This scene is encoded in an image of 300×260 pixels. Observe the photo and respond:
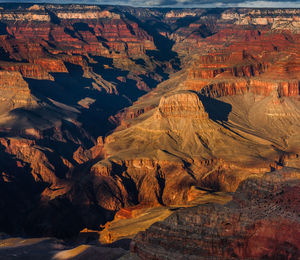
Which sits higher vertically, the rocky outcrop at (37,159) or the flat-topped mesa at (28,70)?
the flat-topped mesa at (28,70)

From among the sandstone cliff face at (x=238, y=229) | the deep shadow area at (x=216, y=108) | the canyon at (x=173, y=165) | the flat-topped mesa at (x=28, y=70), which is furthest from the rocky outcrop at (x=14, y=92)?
the sandstone cliff face at (x=238, y=229)

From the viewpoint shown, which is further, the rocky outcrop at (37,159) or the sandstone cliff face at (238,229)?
the rocky outcrop at (37,159)

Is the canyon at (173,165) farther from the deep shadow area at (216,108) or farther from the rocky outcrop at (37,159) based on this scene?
the deep shadow area at (216,108)

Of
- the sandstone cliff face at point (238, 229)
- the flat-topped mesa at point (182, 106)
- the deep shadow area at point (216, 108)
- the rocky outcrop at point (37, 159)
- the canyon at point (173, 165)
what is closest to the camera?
the sandstone cliff face at point (238, 229)

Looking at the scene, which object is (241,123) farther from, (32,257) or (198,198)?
(32,257)

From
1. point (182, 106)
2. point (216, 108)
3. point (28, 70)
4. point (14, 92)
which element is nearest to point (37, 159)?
point (182, 106)

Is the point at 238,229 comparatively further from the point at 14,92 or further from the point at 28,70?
the point at 28,70

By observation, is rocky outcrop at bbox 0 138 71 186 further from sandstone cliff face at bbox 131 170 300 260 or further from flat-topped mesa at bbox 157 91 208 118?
sandstone cliff face at bbox 131 170 300 260
